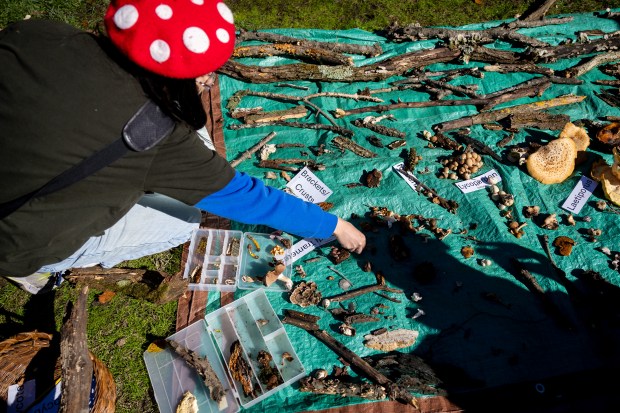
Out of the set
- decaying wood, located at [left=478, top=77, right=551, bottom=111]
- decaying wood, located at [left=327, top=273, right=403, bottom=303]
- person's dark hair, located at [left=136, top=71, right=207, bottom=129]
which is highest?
decaying wood, located at [left=478, top=77, right=551, bottom=111]

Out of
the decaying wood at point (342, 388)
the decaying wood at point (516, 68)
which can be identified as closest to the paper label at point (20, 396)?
the decaying wood at point (342, 388)

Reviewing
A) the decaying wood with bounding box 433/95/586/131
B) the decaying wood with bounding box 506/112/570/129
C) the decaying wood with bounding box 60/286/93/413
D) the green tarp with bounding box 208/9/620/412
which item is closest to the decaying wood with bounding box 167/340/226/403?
the green tarp with bounding box 208/9/620/412

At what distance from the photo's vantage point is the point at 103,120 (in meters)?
2.05

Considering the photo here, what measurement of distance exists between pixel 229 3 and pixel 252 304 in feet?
16.5

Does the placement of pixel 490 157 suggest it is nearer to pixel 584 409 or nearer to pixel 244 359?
pixel 584 409

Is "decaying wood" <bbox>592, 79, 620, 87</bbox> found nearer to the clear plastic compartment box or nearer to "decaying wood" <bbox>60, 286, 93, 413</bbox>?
the clear plastic compartment box

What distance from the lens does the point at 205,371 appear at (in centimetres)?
329

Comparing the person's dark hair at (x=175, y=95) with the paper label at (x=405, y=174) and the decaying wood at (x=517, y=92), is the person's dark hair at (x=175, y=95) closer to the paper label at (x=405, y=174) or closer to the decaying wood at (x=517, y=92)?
the paper label at (x=405, y=174)

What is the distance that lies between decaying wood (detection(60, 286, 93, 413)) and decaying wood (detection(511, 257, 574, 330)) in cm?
383

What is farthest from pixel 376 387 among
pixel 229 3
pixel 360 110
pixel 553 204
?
pixel 229 3

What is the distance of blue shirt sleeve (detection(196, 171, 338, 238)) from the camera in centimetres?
267

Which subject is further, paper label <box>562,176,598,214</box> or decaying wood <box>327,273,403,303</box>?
paper label <box>562,176,598,214</box>

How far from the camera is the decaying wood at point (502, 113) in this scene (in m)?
4.91

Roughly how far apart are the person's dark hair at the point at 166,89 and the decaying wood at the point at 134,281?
2.05 meters
